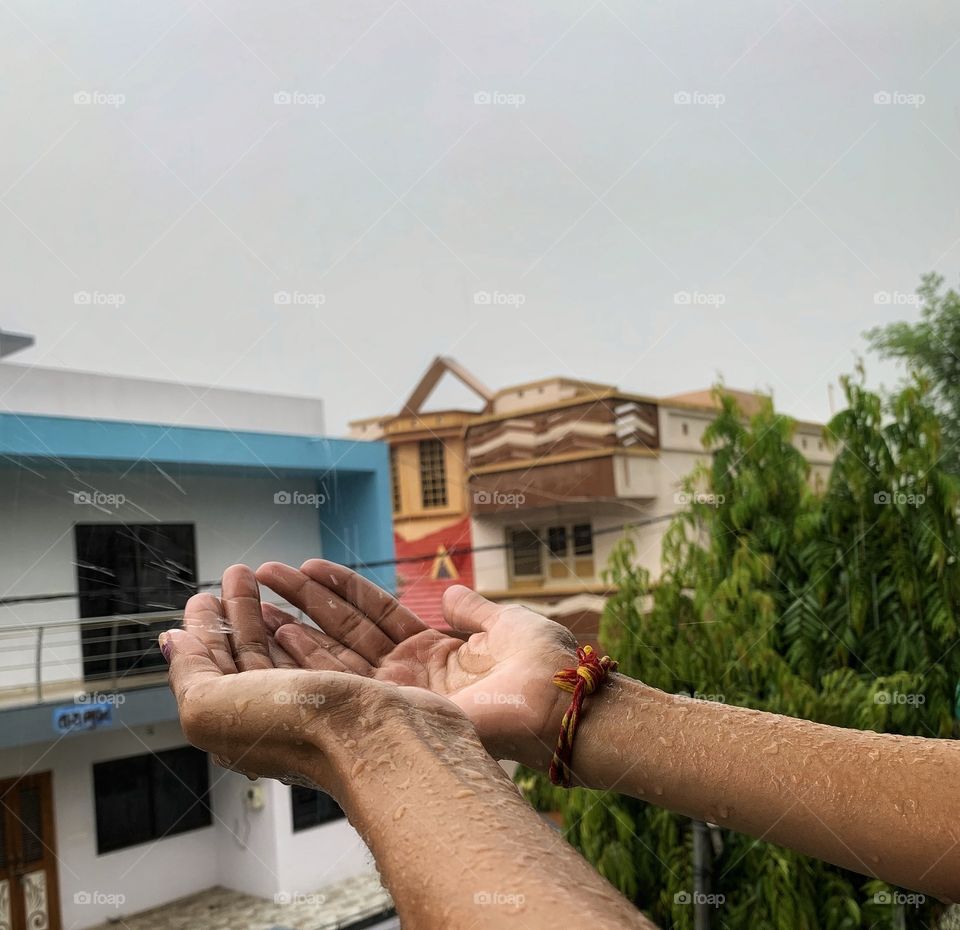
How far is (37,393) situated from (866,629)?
1.27m

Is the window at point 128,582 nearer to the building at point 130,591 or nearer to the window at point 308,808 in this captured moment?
the building at point 130,591

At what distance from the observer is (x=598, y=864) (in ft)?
4.51

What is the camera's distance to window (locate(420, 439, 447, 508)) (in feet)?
3.69

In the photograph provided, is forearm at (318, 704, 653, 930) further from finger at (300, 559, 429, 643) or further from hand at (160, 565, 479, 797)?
finger at (300, 559, 429, 643)

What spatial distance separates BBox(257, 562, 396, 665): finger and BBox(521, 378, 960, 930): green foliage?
2.93ft

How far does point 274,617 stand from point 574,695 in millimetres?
200

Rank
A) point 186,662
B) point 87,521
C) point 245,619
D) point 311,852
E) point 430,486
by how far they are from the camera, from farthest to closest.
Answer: point 430,486 < point 311,852 < point 87,521 < point 245,619 < point 186,662

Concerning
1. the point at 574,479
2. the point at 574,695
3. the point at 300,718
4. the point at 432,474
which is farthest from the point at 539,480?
the point at 300,718

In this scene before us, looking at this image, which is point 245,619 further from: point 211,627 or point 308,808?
point 308,808

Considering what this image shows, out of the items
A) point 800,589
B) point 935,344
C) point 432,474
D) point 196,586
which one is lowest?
point 800,589

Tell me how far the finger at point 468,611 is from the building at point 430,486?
0.46 metres

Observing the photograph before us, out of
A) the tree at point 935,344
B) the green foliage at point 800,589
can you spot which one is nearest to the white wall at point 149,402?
the green foliage at point 800,589

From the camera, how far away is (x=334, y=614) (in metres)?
0.56

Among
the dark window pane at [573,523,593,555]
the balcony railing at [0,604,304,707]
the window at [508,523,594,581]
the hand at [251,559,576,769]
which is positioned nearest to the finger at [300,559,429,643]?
the hand at [251,559,576,769]
